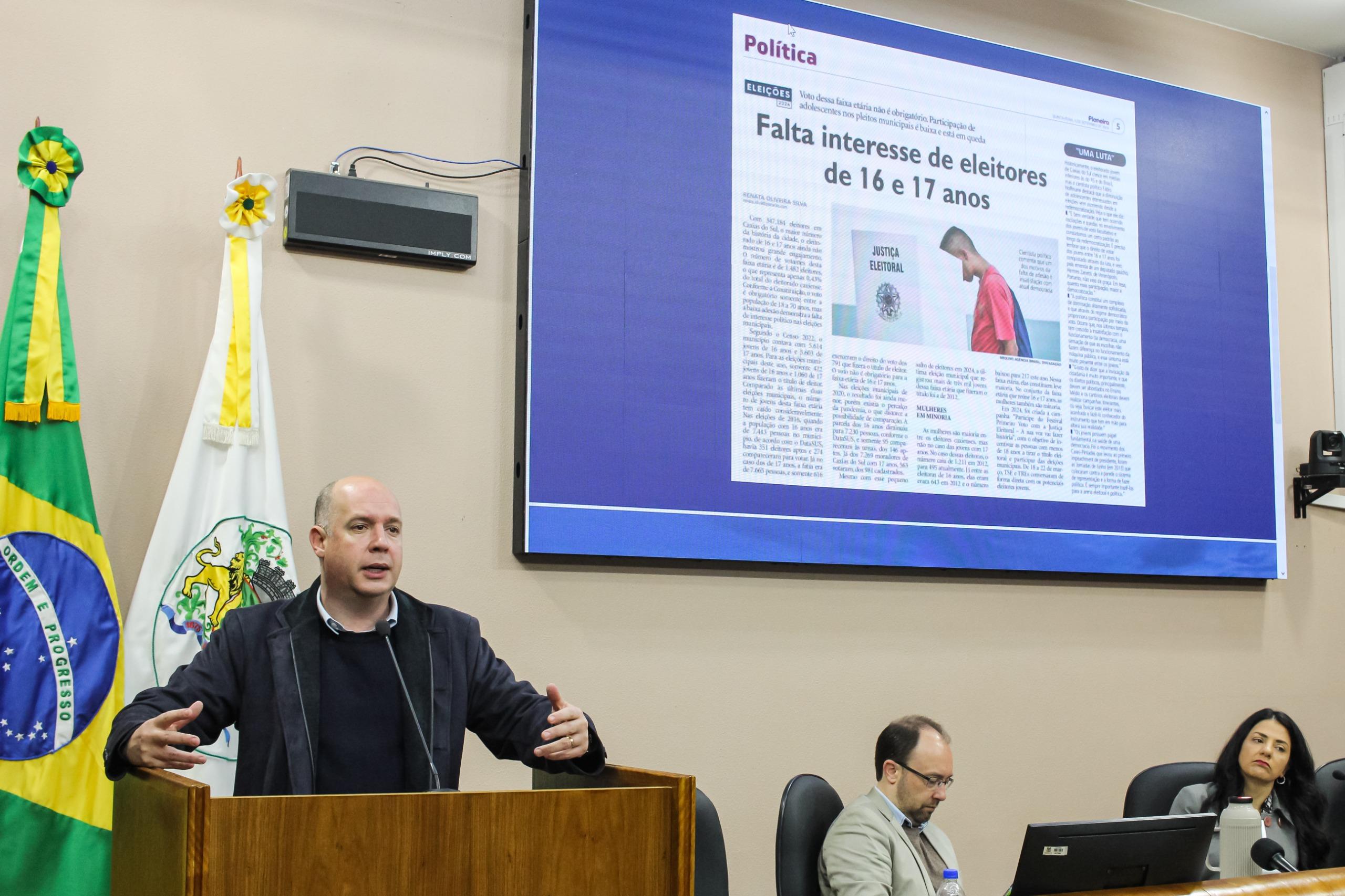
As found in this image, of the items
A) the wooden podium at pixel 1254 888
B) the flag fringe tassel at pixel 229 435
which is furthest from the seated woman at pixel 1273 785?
the flag fringe tassel at pixel 229 435

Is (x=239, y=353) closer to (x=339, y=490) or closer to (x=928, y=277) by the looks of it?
(x=339, y=490)

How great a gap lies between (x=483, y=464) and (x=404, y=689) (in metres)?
1.27

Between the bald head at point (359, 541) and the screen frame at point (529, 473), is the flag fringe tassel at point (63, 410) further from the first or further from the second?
the screen frame at point (529, 473)

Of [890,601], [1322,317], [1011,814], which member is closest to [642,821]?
[890,601]

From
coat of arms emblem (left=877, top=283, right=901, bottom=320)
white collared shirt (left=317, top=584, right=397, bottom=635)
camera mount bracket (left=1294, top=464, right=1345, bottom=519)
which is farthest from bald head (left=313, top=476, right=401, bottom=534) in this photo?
camera mount bracket (left=1294, top=464, right=1345, bottom=519)

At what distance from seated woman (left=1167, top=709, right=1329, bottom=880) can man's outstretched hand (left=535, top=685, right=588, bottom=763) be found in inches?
77.1

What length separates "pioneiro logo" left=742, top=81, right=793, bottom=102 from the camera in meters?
3.94

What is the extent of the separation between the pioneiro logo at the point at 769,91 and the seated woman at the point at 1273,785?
2272 mm

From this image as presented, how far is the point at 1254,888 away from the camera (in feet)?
7.62

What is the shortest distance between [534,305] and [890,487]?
126 cm

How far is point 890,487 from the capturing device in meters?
3.96

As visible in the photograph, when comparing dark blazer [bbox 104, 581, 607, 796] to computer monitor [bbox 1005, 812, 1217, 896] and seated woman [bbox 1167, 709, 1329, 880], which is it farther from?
seated woman [bbox 1167, 709, 1329, 880]

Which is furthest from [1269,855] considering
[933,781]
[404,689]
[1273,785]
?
[404,689]

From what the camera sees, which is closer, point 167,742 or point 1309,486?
point 167,742
